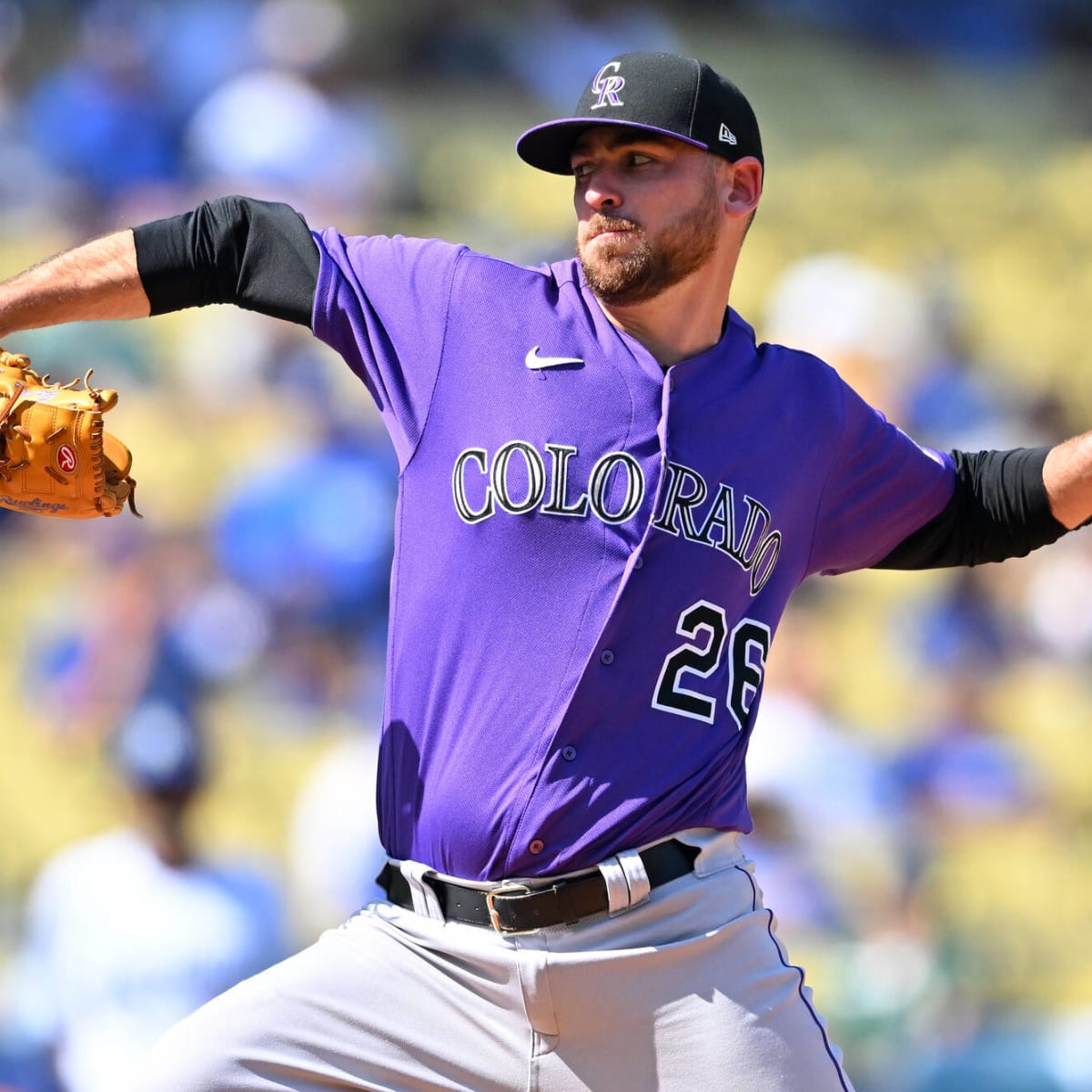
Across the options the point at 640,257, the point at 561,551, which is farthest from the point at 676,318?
the point at 561,551

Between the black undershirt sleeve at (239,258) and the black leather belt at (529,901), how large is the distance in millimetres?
934

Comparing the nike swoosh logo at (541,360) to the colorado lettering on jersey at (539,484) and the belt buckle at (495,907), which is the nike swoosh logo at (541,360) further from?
the belt buckle at (495,907)

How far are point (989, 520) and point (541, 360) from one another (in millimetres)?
893

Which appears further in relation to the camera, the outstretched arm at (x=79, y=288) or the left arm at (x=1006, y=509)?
the left arm at (x=1006, y=509)

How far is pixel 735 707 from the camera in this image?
251 centimetres

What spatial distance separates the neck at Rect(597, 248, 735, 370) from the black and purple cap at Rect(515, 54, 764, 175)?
22 cm

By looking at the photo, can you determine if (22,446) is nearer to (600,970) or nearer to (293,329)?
(600,970)

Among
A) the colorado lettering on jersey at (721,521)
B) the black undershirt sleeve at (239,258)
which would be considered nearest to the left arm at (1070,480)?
the colorado lettering on jersey at (721,521)

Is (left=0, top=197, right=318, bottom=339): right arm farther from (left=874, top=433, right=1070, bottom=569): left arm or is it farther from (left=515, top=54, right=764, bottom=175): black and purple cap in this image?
(left=874, top=433, right=1070, bottom=569): left arm

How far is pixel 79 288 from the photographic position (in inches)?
94.8

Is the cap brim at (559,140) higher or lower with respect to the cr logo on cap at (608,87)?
lower

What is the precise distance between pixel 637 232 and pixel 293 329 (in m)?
4.30

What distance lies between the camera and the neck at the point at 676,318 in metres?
2.65

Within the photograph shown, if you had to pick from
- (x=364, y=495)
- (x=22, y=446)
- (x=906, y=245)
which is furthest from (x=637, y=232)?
(x=906, y=245)
